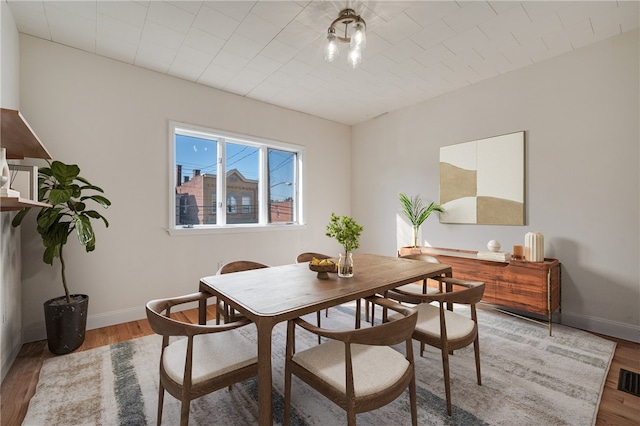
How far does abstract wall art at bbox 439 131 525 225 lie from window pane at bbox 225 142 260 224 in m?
2.76

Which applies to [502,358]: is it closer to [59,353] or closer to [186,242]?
[186,242]

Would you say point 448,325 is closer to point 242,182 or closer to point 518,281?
point 518,281

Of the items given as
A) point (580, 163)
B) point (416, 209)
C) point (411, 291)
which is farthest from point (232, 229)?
point (580, 163)

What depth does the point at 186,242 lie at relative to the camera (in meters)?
3.60

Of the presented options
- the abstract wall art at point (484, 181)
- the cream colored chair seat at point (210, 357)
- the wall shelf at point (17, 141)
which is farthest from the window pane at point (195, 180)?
A: the abstract wall art at point (484, 181)

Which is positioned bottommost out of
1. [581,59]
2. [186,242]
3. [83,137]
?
[186,242]

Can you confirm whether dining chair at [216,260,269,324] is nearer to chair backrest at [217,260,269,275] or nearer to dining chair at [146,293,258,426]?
chair backrest at [217,260,269,275]

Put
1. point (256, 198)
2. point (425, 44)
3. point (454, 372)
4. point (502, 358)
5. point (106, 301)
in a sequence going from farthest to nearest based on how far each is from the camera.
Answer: point (256, 198)
point (106, 301)
point (425, 44)
point (502, 358)
point (454, 372)

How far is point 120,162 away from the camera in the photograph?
3.16 m

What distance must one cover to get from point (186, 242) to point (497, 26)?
13.1 ft

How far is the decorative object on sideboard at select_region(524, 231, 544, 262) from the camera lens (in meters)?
2.99

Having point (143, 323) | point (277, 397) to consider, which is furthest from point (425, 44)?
point (143, 323)

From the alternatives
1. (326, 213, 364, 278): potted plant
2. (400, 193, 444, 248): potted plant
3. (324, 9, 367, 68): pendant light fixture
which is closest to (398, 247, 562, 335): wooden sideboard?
(400, 193, 444, 248): potted plant

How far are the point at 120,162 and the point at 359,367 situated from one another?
3236 millimetres
